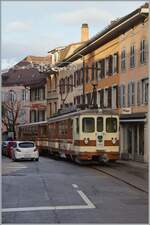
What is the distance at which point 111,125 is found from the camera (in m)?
30.2

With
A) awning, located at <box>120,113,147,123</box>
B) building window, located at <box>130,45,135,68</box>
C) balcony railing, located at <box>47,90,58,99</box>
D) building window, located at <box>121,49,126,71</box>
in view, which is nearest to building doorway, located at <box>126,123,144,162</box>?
awning, located at <box>120,113,147,123</box>

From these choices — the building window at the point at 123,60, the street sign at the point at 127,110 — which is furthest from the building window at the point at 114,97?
the street sign at the point at 127,110

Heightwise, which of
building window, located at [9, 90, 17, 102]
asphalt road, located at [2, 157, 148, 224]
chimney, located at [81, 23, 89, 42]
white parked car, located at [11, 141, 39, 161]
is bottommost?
asphalt road, located at [2, 157, 148, 224]

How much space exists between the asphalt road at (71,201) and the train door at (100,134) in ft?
26.3

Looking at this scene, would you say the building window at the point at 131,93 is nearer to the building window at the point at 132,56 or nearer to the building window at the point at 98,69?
the building window at the point at 132,56

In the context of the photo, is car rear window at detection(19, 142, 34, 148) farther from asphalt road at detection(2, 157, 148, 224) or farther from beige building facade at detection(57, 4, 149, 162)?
asphalt road at detection(2, 157, 148, 224)

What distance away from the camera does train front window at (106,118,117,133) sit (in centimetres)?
3009

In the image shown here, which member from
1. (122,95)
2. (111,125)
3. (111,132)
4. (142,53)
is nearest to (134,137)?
(122,95)

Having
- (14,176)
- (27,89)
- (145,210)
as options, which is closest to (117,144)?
(14,176)

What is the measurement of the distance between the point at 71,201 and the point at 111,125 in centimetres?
1584

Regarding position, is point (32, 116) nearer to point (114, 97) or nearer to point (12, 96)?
point (12, 96)

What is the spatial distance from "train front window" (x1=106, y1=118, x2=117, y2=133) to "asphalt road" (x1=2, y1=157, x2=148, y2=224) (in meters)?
8.48

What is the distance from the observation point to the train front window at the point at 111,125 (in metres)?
30.1

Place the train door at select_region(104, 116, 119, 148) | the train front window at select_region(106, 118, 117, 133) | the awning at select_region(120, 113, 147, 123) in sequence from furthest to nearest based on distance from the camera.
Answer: the awning at select_region(120, 113, 147, 123) → the train front window at select_region(106, 118, 117, 133) → the train door at select_region(104, 116, 119, 148)
